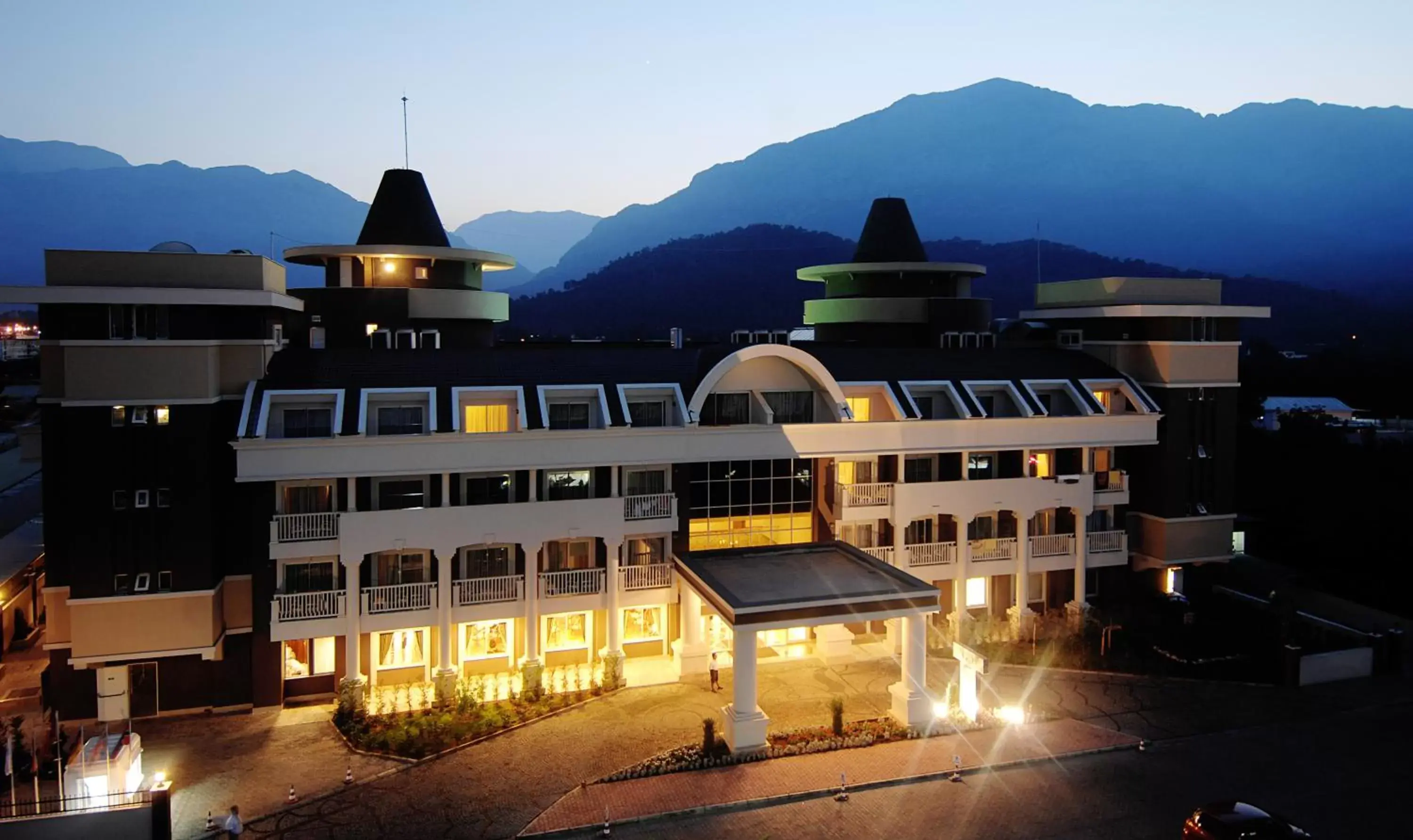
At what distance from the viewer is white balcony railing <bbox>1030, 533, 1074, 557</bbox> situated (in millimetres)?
31406

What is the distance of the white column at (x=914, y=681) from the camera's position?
23.8 m

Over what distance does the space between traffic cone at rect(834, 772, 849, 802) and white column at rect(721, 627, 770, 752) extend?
2.52m

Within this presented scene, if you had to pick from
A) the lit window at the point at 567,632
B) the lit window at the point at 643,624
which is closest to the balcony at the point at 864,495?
the lit window at the point at 643,624

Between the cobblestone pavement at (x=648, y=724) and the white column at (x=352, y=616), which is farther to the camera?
the white column at (x=352, y=616)

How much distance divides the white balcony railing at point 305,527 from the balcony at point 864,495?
1457 cm

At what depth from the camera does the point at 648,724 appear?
23953mm

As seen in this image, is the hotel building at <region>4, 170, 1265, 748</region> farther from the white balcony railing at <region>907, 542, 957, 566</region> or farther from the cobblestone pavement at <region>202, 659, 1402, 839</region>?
the cobblestone pavement at <region>202, 659, 1402, 839</region>

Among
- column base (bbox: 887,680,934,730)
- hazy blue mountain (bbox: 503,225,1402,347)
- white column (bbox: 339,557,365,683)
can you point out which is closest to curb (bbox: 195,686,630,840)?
white column (bbox: 339,557,365,683)

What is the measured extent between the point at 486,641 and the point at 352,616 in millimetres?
3957

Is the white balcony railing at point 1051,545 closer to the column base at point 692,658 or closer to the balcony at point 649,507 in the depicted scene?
the column base at point 692,658

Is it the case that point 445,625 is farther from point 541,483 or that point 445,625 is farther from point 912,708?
point 912,708

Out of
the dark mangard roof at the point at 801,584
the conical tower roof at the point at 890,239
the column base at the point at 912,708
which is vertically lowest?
the column base at the point at 912,708

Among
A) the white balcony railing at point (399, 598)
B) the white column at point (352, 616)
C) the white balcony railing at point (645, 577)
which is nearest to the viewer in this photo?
the white column at point (352, 616)

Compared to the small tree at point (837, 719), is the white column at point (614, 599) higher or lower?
higher
